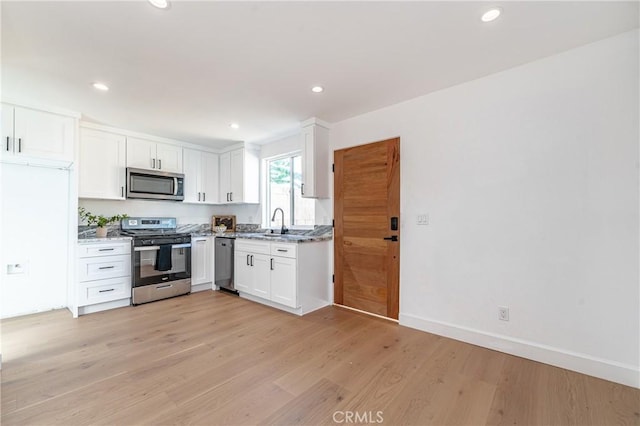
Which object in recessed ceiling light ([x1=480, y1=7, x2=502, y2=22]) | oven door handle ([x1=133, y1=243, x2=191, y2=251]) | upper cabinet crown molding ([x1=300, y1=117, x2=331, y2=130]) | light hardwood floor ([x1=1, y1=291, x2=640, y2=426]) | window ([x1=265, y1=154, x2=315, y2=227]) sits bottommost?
light hardwood floor ([x1=1, y1=291, x2=640, y2=426])

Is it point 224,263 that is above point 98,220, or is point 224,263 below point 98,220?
below

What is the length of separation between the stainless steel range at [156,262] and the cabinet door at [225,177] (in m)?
1.06

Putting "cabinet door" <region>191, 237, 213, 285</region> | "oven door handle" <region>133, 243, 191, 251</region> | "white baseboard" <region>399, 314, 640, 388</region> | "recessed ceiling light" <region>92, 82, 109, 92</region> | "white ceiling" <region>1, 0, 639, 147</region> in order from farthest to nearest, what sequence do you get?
"cabinet door" <region>191, 237, 213, 285</region>
"oven door handle" <region>133, 243, 191, 251</region>
"recessed ceiling light" <region>92, 82, 109, 92</region>
"white baseboard" <region>399, 314, 640, 388</region>
"white ceiling" <region>1, 0, 639, 147</region>

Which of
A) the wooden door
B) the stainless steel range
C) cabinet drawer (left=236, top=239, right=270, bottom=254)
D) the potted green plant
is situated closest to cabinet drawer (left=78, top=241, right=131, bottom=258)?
the stainless steel range

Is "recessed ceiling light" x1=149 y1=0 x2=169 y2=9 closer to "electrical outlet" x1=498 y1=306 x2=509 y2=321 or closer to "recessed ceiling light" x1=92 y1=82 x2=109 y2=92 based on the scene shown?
"recessed ceiling light" x1=92 y1=82 x2=109 y2=92

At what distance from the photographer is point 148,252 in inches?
143

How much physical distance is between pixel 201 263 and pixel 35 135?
246cm

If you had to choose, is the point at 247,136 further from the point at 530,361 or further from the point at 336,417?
the point at 530,361

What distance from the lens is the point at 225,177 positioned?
486 cm

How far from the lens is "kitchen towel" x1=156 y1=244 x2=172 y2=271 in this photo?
3.70 m

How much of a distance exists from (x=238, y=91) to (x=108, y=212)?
9.28 feet

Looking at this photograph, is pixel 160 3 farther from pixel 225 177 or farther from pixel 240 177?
pixel 225 177

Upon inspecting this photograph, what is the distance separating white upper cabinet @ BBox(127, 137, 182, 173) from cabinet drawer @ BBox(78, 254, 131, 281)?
1.37 m

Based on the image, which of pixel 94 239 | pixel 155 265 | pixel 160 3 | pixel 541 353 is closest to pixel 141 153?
pixel 94 239
